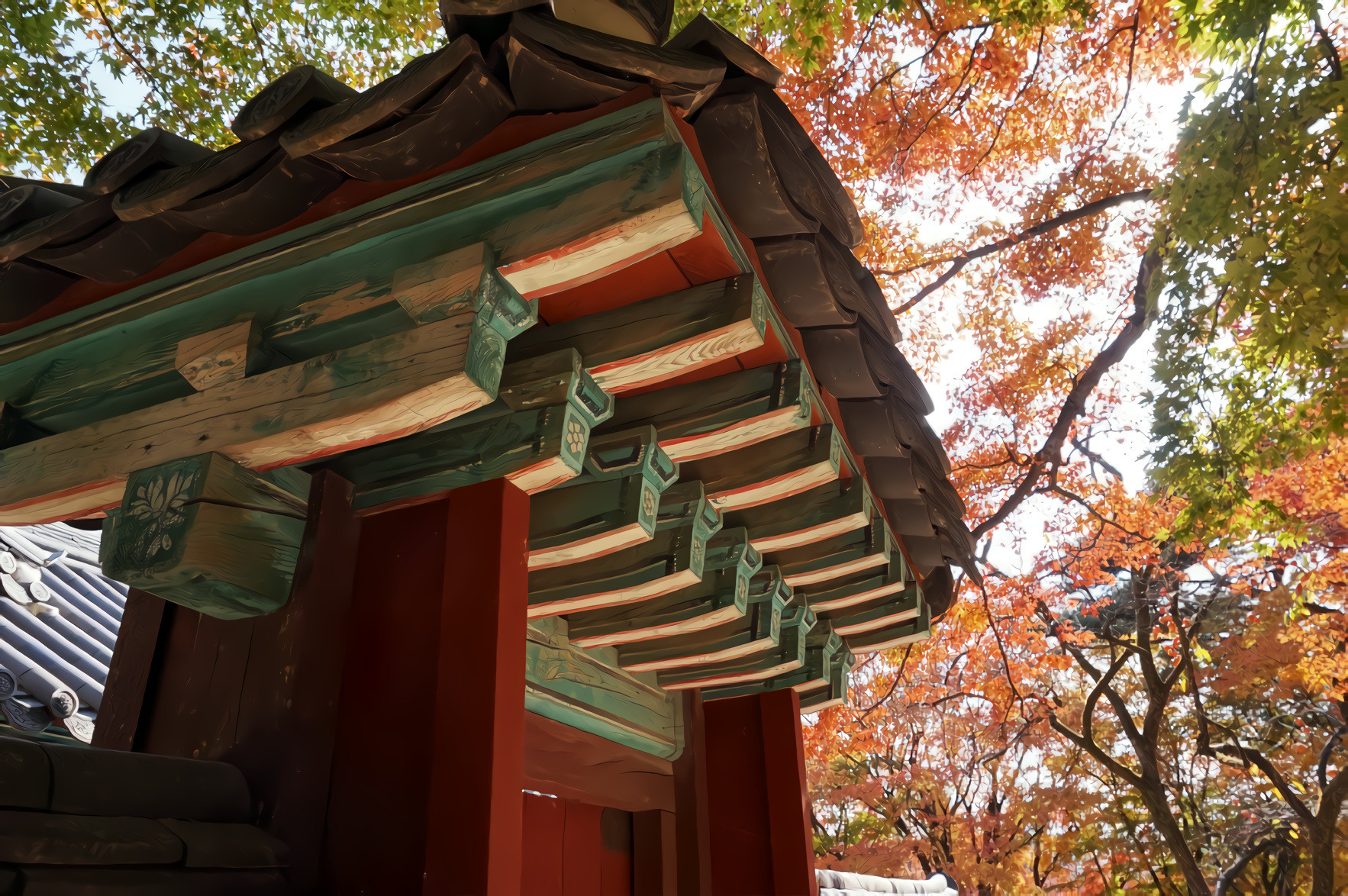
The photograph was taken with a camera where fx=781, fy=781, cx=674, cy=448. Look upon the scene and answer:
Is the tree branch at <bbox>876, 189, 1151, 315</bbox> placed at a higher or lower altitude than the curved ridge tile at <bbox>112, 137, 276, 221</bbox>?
higher

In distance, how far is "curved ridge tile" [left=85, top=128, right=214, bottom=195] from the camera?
5.66 ft

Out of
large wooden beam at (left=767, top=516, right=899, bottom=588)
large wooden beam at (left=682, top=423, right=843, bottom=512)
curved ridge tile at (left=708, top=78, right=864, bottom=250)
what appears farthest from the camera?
large wooden beam at (left=767, top=516, right=899, bottom=588)

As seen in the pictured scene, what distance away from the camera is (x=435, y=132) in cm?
149

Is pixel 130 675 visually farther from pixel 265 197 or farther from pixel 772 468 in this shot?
pixel 772 468

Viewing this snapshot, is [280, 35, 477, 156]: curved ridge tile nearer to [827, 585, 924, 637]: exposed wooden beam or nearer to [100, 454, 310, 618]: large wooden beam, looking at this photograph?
[100, 454, 310, 618]: large wooden beam

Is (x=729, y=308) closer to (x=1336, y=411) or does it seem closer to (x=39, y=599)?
(x=1336, y=411)

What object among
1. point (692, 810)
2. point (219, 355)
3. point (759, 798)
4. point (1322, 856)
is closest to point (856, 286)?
point (219, 355)

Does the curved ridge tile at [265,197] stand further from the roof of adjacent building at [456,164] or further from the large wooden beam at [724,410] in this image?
the large wooden beam at [724,410]

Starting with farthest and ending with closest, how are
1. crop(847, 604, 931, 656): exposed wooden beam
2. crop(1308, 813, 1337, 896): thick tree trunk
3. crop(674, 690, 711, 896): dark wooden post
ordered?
crop(1308, 813, 1337, 896): thick tree trunk, crop(847, 604, 931, 656): exposed wooden beam, crop(674, 690, 711, 896): dark wooden post

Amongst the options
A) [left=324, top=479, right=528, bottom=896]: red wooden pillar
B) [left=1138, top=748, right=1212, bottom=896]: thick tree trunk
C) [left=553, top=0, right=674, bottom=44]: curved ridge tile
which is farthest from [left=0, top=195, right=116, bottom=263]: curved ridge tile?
[left=1138, top=748, right=1212, bottom=896]: thick tree trunk

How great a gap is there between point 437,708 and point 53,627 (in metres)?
4.48

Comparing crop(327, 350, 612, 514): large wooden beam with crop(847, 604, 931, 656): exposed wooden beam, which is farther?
crop(847, 604, 931, 656): exposed wooden beam

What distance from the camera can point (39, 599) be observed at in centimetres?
489

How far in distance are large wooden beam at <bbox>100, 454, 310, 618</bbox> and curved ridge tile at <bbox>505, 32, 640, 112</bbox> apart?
1023mm
